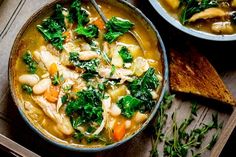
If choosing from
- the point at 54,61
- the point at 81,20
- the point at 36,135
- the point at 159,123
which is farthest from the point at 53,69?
the point at 159,123

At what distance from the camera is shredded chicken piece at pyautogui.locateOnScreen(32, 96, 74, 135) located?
381 cm

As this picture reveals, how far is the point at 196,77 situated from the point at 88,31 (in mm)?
877

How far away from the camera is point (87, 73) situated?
3918 mm

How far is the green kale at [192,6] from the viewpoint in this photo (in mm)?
4188

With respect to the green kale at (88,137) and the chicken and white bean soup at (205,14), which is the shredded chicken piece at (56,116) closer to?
the green kale at (88,137)

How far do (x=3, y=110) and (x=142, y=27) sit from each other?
3.74 feet

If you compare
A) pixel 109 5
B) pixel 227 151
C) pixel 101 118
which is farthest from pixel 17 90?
pixel 227 151

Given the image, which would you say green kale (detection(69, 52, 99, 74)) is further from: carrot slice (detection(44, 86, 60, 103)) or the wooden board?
the wooden board

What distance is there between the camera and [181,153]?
13.5 ft

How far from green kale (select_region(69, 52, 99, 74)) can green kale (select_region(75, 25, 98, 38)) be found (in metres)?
0.15

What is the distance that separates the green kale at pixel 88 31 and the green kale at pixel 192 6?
65 cm

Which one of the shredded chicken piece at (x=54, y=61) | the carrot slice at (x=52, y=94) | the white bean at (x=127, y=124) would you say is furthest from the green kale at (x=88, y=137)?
the shredded chicken piece at (x=54, y=61)

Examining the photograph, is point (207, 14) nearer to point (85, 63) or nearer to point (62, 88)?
point (85, 63)

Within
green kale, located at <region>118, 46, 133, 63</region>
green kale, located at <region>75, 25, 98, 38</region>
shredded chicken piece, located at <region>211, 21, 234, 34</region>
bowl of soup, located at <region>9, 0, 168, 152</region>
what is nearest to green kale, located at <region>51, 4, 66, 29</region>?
bowl of soup, located at <region>9, 0, 168, 152</region>
